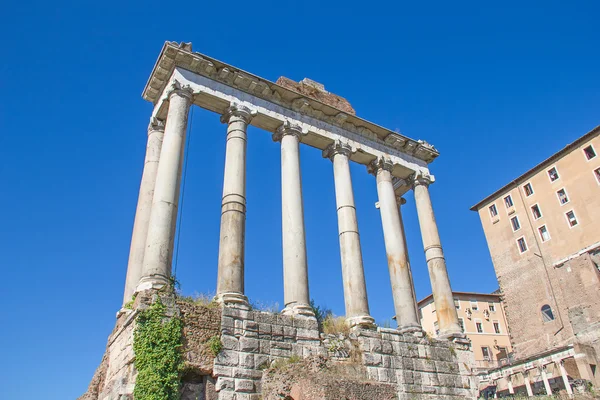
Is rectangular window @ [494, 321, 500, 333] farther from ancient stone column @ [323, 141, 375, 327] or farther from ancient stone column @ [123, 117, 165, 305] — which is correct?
ancient stone column @ [123, 117, 165, 305]

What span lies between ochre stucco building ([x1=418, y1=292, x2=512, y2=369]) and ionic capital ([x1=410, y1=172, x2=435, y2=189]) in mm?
29884

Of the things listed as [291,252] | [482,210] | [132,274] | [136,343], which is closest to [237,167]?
[291,252]

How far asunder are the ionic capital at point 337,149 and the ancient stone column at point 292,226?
1.38 metres

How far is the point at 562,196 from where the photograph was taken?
127 ft

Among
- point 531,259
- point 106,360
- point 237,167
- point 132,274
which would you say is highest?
point 531,259

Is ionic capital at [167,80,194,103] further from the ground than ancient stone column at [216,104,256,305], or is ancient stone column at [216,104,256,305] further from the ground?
ionic capital at [167,80,194,103]

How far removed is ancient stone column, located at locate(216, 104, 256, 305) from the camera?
42.4 ft

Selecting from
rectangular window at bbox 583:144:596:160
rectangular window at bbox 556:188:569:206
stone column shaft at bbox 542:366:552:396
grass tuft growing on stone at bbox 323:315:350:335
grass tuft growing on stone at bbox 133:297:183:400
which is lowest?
grass tuft growing on stone at bbox 133:297:183:400

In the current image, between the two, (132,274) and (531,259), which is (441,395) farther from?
(531,259)

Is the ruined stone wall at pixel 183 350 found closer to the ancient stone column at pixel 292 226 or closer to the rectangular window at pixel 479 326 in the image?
the ancient stone column at pixel 292 226

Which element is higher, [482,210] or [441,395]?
[482,210]

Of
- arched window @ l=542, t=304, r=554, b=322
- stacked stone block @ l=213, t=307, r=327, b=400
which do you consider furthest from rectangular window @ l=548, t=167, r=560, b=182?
stacked stone block @ l=213, t=307, r=327, b=400

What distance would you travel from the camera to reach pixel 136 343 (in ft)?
35.2

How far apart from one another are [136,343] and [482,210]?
136ft
